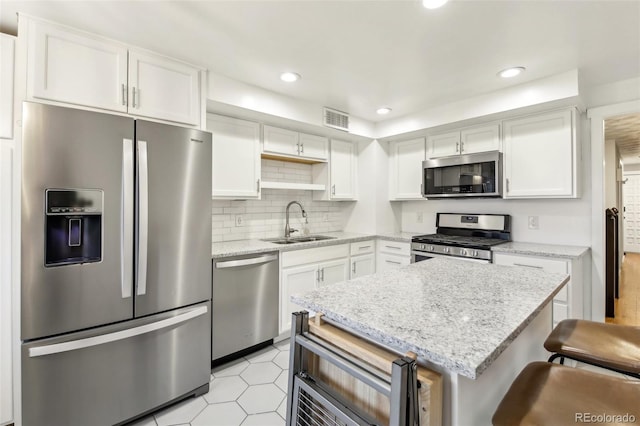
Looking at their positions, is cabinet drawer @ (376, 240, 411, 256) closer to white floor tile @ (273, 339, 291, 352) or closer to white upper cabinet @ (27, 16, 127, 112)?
white floor tile @ (273, 339, 291, 352)

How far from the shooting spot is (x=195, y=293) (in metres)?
2.06

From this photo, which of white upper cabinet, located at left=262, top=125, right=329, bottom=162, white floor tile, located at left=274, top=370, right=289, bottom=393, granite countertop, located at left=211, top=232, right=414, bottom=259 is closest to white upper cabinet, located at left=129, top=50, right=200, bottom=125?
white upper cabinet, located at left=262, top=125, right=329, bottom=162

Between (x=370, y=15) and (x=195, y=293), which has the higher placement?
(x=370, y=15)

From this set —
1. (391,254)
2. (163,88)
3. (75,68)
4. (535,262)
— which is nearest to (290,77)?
(163,88)

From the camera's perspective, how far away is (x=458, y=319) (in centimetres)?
100

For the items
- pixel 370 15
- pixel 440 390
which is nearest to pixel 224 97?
pixel 370 15

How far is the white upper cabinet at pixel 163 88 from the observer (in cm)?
205

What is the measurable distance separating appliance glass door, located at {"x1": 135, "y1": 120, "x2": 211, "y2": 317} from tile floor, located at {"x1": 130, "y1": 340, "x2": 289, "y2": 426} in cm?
68

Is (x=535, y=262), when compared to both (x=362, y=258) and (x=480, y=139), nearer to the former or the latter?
(x=480, y=139)

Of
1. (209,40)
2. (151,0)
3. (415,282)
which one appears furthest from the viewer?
(209,40)

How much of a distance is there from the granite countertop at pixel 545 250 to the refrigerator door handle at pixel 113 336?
261 cm

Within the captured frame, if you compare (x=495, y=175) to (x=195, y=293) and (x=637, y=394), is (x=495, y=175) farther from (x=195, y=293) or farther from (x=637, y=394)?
(x=195, y=293)

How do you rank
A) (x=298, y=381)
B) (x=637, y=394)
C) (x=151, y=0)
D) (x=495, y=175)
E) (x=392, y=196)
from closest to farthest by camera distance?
(x=637, y=394) < (x=298, y=381) < (x=151, y=0) < (x=495, y=175) < (x=392, y=196)

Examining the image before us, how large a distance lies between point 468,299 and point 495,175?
227 cm
